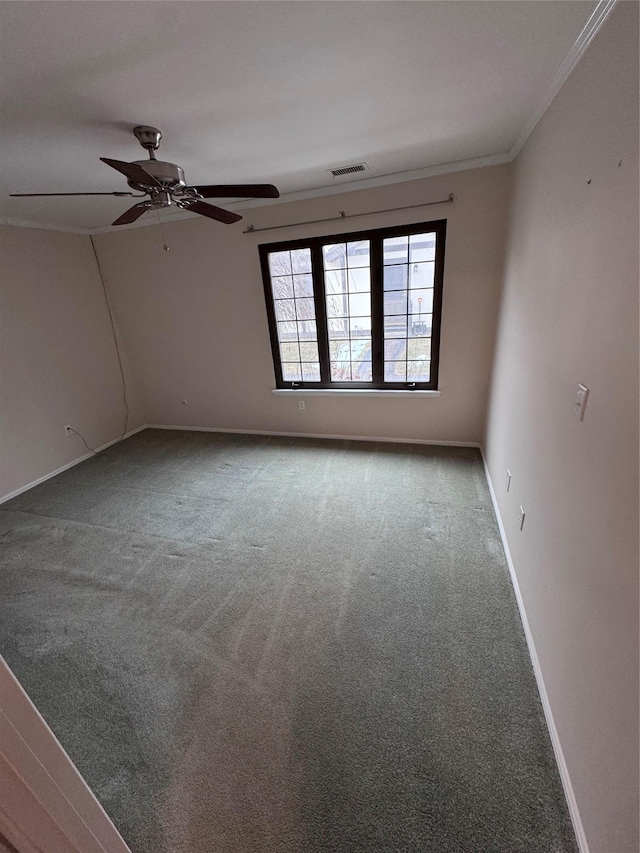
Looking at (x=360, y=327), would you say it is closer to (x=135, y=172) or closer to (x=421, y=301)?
(x=421, y=301)

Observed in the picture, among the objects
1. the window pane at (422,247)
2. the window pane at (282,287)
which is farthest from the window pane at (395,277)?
the window pane at (282,287)

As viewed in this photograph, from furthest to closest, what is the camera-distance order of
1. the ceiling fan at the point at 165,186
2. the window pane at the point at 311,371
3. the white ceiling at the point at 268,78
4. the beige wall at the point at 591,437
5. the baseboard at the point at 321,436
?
the window pane at the point at 311,371 < the baseboard at the point at 321,436 < the ceiling fan at the point at 165,186 < the white ceiling at the point at 268,78 < the beige wall at the point at 591,437

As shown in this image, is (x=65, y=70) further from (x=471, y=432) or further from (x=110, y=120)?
(x=471, y=432)

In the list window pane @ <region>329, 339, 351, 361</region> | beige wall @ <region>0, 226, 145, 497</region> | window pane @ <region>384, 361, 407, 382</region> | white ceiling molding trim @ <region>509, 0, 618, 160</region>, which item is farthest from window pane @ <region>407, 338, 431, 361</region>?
beige wall @ <region>0, 226, 145, 497</region>

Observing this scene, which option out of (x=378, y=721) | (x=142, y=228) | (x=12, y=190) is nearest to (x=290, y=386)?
(x=142, y=228)

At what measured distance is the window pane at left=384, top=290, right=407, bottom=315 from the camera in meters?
3.19

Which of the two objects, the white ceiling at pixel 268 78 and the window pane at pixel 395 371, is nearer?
the white ceiling at pixel 268 78

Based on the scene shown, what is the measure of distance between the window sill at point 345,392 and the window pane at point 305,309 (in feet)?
2.54

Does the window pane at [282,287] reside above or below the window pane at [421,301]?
above

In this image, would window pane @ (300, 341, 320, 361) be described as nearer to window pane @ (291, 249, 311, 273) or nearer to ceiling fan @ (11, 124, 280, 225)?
window pane @ (291, 249, 311, 273)

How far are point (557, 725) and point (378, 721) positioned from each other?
2.15 feet

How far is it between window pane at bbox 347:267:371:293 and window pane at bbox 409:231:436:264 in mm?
422

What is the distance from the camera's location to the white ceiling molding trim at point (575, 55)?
114 centimetres

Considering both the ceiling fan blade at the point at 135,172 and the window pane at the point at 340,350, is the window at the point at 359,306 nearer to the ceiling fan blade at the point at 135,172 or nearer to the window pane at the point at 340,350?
the window pane at the point at 340,350
